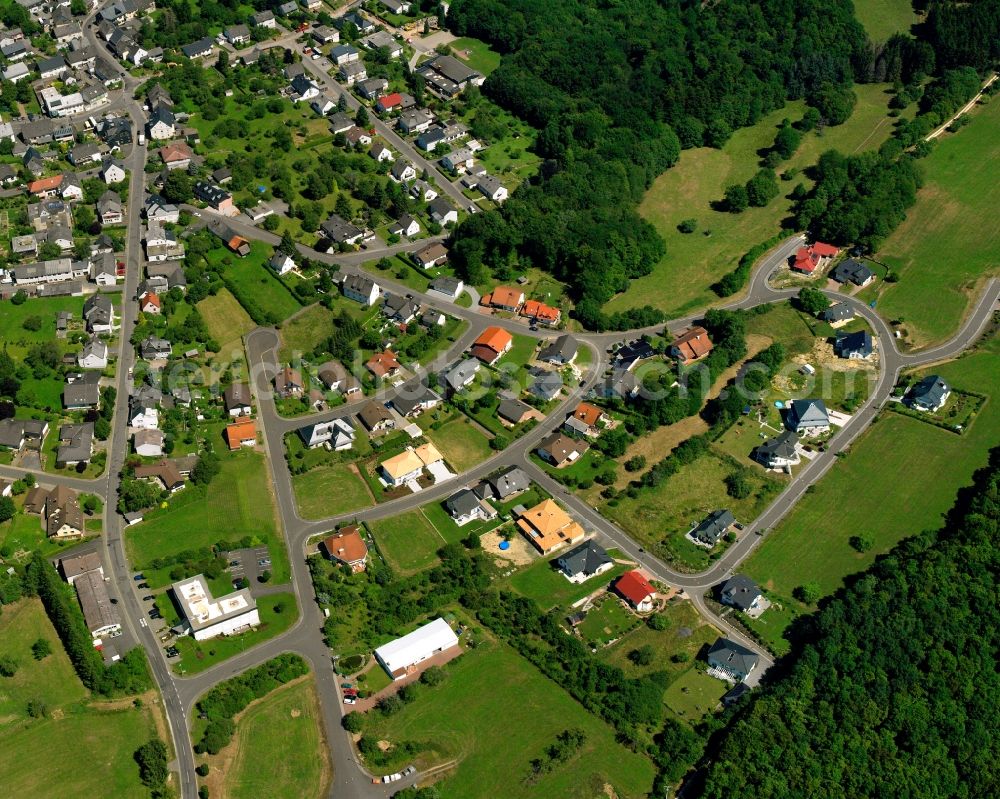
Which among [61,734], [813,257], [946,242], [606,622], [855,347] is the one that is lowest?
[61,734]

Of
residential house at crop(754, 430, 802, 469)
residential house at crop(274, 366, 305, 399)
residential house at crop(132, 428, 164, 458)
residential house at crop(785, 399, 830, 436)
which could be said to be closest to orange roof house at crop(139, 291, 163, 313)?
residential house at crop(274, 366, 305, 399)

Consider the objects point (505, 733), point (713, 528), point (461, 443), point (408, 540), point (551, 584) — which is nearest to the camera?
point (505, 733)

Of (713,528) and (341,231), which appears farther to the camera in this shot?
(341,231)

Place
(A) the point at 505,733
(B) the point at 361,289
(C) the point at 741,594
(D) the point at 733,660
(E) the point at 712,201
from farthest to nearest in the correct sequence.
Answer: (E) the point at 712,201 < (B) the point at 361,289 < (C) the point at 741,594 < (D) the point at 733,660 < (A) the point at 505,733

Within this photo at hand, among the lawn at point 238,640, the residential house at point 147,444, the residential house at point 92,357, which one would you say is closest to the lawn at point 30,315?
the residential house at point 92,357

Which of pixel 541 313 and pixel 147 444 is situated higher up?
pixel 541 313

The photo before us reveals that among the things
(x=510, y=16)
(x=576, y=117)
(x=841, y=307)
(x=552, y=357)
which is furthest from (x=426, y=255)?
(x=510, y=16)

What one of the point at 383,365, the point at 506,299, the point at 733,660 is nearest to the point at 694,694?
the point at 733,660

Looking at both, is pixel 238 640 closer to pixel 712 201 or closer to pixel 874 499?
pixel 874 499
